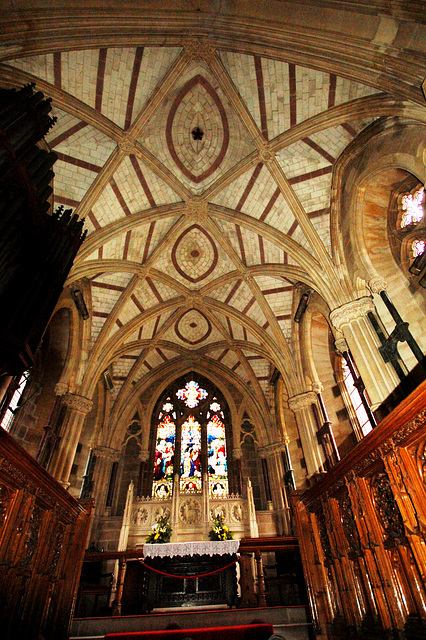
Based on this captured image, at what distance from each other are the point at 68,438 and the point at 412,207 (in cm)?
1105

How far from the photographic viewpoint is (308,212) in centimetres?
1069

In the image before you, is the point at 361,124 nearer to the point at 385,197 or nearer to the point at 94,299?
the point at 385,197

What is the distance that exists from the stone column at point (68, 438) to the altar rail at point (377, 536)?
6842 mm

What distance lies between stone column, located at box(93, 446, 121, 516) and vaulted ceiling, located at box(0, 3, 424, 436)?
4056 millimetres

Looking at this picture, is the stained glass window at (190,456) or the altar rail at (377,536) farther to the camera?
the stained glass window at (190,456)

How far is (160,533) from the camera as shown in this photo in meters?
12.1

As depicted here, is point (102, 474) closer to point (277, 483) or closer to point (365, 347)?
point (277, 483)

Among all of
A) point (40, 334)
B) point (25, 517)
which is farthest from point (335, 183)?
point (25, 517)

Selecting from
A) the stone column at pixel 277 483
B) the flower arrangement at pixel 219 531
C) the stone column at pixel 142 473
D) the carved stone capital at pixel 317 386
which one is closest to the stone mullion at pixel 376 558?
the carved stone capital at pixel 317 386

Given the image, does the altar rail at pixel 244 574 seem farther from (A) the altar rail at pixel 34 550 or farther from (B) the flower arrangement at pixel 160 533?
(B) the flower arrangement at pixel 160 533

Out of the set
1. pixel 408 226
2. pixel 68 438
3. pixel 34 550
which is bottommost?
pixel 34 550

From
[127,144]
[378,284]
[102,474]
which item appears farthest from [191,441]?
[127,144]

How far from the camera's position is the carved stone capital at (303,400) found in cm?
1181

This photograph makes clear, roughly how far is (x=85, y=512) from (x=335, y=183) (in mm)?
11044
